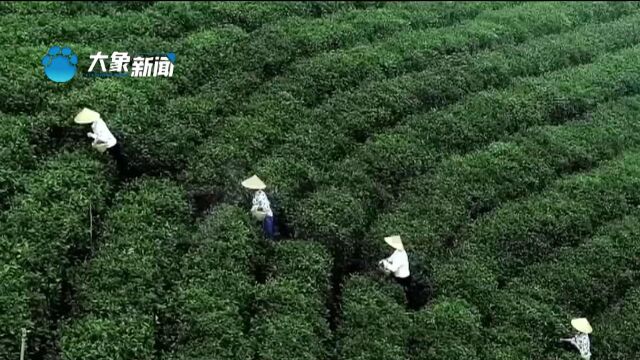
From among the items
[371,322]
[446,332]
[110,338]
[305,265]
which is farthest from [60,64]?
[446,332]

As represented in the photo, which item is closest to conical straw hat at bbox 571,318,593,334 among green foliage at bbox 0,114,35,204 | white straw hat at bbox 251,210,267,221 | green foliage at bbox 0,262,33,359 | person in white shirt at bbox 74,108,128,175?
white straw hat at bbox 251,210,267,221

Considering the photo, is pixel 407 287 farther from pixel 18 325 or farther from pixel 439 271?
pixel 18 325

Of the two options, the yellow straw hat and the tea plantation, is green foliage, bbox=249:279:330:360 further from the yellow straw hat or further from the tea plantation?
the yellow straw hat

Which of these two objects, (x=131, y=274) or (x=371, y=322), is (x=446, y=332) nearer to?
(x=371, y=322)

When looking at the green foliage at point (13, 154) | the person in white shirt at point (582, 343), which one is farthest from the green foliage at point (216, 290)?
the person in white shirt at point (582, 343)

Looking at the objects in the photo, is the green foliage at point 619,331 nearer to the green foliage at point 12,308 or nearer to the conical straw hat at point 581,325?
the conical straw hat at point 581,325

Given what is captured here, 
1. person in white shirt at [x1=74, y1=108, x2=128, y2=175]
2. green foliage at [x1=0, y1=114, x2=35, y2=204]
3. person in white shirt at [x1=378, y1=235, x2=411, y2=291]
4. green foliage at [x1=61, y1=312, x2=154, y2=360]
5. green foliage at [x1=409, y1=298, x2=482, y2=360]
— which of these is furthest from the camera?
person in white shirt at [x1=74, y1=108, x2=128, y2=175]

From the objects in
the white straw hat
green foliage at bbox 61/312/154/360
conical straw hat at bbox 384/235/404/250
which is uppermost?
conical straw hat at bbox 384/235/404/250
